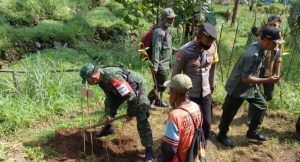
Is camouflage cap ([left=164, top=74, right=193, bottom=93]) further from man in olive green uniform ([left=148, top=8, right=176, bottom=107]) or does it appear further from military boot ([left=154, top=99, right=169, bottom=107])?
military boot ([left=154, top=99, right=169, bottom=107])

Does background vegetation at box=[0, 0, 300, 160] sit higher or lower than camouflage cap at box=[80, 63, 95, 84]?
lower

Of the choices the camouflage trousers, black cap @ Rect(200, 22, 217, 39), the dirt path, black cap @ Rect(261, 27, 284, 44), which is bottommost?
the dirt path

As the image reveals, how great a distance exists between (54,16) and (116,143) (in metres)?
8.25

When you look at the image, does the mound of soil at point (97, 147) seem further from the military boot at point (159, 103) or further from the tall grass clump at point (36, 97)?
the military boot at point (159, 103)

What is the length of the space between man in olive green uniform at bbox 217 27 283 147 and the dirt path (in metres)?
0.18

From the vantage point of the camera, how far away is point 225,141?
5219 millimetres

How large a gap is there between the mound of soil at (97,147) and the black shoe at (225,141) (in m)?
1.22

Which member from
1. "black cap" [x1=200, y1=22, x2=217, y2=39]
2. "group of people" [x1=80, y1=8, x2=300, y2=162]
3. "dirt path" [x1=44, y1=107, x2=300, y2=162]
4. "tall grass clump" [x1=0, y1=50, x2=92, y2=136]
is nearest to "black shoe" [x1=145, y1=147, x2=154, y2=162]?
"group of people" [x1=80, y1=8, x2=300, y2=162]

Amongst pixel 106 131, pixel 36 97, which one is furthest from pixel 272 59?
pixel 36 97

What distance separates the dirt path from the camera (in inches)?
191

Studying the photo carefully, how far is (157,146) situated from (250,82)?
1.66m

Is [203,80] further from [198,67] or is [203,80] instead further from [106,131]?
[106,131]

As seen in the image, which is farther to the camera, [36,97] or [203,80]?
[36,97]

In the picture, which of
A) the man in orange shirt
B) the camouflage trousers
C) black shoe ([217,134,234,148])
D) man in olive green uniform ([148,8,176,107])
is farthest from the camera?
man in olive green uniform ([148,8,176,107])
